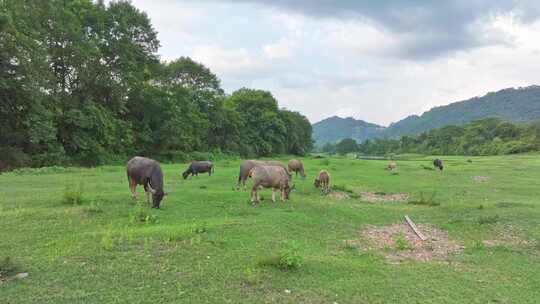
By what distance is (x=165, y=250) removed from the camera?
8.20m

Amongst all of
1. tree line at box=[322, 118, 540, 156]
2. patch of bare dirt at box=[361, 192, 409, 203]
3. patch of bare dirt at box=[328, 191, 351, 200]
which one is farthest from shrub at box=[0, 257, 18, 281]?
tree line at box=[322, 118, 540, 156]

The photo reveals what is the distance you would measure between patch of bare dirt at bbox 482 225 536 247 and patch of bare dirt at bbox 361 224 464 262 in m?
1.38

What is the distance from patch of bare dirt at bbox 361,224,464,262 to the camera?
10070mm

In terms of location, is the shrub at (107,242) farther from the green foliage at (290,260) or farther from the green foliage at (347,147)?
the green foliage at (347,147)

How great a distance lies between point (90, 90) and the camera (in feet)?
125

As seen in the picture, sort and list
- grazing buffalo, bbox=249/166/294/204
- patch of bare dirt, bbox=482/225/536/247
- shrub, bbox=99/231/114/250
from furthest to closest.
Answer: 1. grazing buffalo, bbox=249/166/294/204
2. patch of bare dirt, bbox=482/225/536/247
3. shrub, bbox=99/231/114/250

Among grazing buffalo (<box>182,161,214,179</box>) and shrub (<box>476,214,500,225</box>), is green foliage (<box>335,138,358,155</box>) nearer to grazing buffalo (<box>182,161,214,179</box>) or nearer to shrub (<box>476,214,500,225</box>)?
grazing buffalo (<box>182,161,214,179</box>)

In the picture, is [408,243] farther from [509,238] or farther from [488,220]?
[488,220]

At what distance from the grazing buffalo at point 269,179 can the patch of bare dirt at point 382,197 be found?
6.00 meters

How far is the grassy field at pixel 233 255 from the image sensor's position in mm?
6457

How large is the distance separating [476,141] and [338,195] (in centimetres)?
10753

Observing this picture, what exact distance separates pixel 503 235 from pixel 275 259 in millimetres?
9427

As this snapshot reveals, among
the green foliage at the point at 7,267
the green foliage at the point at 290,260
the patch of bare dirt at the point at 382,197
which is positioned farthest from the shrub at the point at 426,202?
the green foliage at the point at 7,267

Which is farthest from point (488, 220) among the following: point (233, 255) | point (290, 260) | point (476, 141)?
point (476, 141)
